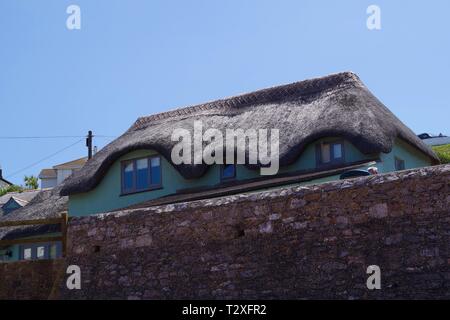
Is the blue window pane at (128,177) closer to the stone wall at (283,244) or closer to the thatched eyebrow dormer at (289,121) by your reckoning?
the thatched eyebrow dormer at (289,121)

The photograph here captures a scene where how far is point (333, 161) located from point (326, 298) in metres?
10.4

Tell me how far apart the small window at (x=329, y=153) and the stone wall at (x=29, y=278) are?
29.7 ft

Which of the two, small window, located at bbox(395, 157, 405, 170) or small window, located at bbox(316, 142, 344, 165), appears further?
small window, located at bbox(395, 157, 405, 170)

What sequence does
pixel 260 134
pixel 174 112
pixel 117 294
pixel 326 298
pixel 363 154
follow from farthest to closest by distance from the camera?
pixel 174 112 → pixel 260 134 → pixel 363 154 → pixel 117 294 → pixel 326 298

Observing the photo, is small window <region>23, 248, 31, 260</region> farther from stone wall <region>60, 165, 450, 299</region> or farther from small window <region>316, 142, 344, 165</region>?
stone wall <region>60, 165, 450, 299</region>

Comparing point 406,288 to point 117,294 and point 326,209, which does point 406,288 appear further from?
point 117,294

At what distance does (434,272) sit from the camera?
10203 mm

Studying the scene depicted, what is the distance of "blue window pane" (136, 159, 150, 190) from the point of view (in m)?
24.7

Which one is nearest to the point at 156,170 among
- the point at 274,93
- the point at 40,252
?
the point at 274,93

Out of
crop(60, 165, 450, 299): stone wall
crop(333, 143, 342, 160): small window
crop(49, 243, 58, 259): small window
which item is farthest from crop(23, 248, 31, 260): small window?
crop(60, 165, 450, 299): stone wall

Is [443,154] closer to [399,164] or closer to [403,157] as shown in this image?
[403,157]

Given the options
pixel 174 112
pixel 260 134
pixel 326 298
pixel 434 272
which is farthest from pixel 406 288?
pixel 174 112

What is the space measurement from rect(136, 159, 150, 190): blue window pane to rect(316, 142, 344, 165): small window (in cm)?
583

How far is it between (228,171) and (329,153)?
3047mm
